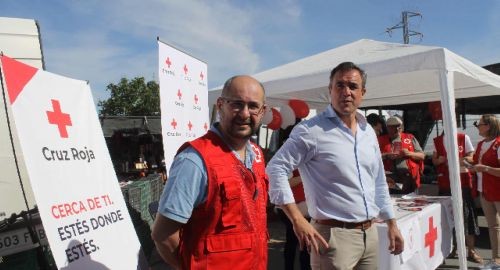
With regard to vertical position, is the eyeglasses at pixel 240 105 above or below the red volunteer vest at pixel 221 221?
above

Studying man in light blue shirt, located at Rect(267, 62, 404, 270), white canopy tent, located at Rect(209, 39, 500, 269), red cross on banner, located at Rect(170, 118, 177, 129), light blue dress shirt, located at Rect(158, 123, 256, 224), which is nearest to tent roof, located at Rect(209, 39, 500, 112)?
white canopy tent, located at Rect(209, 39, 500, 269)

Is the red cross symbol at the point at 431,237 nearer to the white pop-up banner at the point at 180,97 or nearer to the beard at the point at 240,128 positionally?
the white pop-up banner at the point at 180,97

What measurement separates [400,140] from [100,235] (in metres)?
3.80

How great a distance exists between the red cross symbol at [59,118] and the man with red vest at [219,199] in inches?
53.4

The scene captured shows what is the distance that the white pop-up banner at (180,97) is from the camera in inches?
144

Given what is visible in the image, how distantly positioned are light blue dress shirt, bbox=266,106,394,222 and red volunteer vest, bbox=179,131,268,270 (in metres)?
0.68

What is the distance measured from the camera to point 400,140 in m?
5.13

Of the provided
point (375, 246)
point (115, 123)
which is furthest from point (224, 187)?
point (115, 123)

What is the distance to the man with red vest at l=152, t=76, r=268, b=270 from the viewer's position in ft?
4.69

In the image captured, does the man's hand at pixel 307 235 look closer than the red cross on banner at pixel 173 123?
Yes

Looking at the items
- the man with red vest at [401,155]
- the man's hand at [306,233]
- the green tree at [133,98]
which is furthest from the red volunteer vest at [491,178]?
the green tree at [133,98]

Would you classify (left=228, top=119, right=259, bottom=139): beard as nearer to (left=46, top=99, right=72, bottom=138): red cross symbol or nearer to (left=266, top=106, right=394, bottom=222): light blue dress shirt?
(left=266, top=106, right=394, bottom=222): light blue dress shirt

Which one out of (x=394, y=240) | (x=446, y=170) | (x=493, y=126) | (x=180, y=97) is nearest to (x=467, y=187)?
(x=446, y=170)

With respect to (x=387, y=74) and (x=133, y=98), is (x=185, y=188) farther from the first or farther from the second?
(x=133, y=98)
